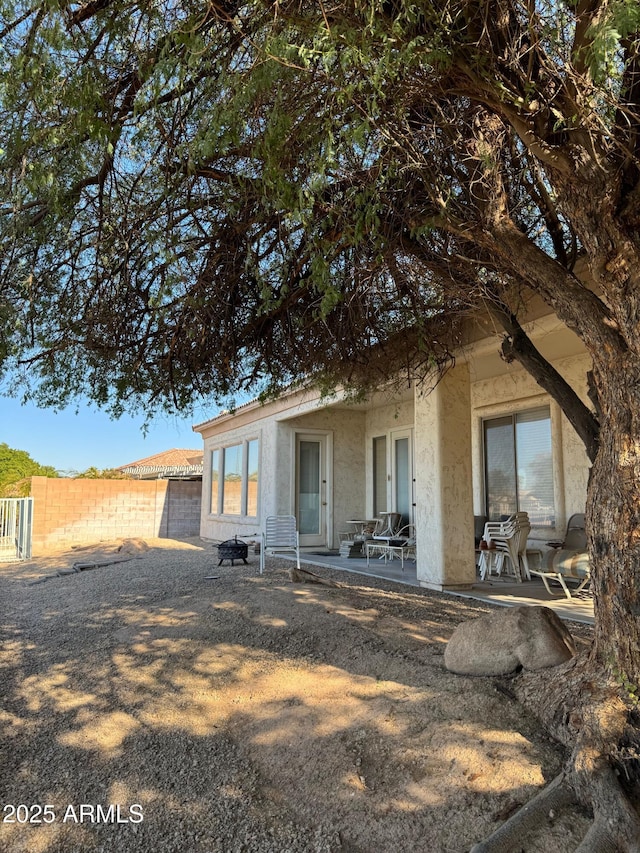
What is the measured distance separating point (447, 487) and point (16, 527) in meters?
12.5

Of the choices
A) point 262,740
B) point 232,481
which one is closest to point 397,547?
point 232,481

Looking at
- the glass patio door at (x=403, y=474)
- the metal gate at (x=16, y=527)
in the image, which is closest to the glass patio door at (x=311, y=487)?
the glass patio door at (x=403, y=474)

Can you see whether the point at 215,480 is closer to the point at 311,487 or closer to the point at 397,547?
the point at 311,487

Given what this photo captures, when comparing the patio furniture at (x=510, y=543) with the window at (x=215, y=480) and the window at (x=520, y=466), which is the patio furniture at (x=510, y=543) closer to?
the window at (x=520, y=466)

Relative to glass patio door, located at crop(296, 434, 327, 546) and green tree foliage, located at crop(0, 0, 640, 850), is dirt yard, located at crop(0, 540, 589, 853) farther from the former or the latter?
glass patio door, located at crop(296, 434, 327, 546)

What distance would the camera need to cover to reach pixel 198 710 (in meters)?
4.00

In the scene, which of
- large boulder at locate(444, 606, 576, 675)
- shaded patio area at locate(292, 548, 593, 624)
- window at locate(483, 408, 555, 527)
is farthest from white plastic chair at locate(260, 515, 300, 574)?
large boulder at locate(444, 606, 576, 675)

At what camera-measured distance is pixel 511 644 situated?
4078 millimetres

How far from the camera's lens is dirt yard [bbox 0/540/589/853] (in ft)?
8.95

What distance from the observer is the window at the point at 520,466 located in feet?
30.7

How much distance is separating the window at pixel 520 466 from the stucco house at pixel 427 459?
0.02 m

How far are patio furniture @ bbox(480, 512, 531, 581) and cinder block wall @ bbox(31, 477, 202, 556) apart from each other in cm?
1317

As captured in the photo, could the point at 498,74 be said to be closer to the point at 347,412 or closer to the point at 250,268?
the point at 250,268

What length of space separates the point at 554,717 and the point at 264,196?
11.4ft
